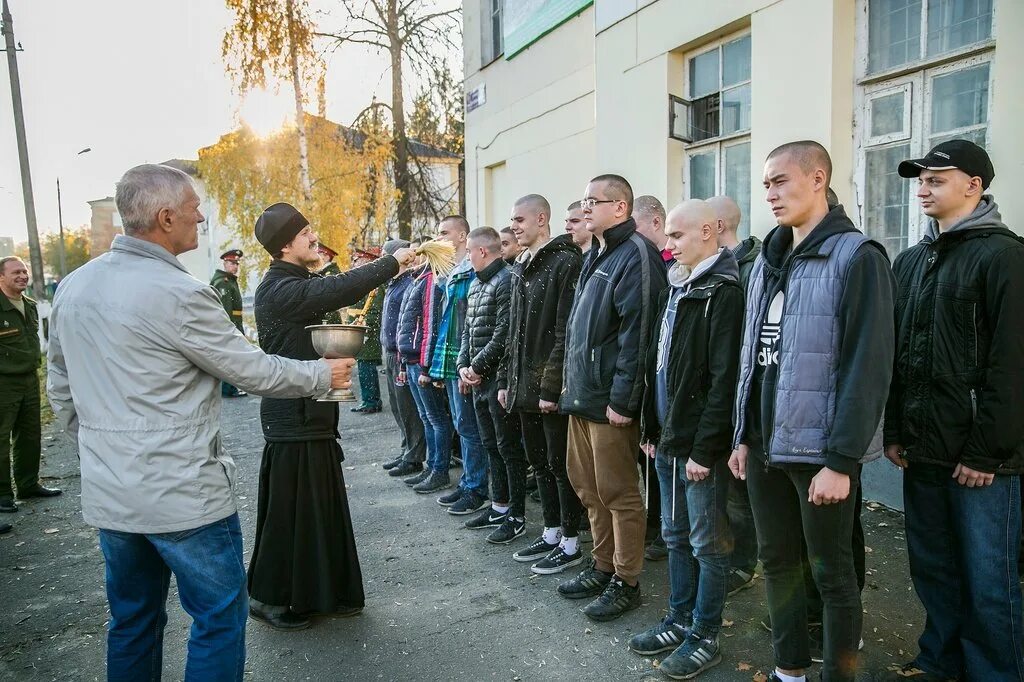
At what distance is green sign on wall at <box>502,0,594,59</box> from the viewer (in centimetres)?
927

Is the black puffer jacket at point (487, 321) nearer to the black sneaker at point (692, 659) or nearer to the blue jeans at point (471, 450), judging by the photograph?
the blue jeans at point (471, 450)

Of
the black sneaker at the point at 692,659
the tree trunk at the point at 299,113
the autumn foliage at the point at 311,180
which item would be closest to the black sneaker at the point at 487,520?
the black sneaker at the point at 692,659

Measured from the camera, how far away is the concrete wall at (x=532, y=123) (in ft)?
30.5

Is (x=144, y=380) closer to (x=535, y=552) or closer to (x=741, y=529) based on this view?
(x=535, y=552)

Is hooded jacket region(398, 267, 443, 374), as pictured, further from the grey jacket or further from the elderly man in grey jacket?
the grey jacket

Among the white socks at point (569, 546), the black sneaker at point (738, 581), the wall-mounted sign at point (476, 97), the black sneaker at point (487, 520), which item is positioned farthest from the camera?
the wall-mounted sign at point (476, 97)

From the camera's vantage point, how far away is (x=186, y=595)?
2.60 meters

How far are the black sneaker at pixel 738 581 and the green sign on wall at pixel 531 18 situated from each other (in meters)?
7.38

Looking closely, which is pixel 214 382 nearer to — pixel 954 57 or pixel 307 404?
pixel 307 404

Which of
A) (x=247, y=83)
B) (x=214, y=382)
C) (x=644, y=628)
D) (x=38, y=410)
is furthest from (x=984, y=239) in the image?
(x=247, y=83)

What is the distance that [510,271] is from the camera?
17.4 ft

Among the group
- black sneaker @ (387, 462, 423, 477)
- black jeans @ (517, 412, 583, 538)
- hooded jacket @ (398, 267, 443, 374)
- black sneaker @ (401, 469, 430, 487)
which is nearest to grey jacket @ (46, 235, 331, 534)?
black jeans @ (517, 412, 583, 538)

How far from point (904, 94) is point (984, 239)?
9.52 ft

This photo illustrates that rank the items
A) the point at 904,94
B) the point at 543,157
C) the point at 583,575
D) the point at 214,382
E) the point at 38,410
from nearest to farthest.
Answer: the point at 214,382 → the point at 583,575 → the point at 904,94 → the point at 38,410 → the point at 543,157
